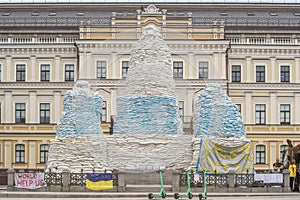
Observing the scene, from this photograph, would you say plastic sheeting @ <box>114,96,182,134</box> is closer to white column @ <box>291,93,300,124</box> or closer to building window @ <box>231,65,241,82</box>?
building window @ <box>231,65,241,82</box>

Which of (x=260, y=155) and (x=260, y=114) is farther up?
(x=260, y=114)

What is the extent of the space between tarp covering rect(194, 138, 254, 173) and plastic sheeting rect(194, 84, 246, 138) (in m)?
0.66

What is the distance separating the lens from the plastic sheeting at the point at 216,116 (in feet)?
123

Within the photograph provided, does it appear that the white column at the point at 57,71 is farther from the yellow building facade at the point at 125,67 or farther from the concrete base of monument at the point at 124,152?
the concrete base of monument at the point at 124,152

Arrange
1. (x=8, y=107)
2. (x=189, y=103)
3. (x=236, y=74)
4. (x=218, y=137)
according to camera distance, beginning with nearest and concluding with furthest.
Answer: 1. (x=218, y=137)
2. (x=189, y=103)
3. (x=8, y=107)
4. (x=236, y=74)

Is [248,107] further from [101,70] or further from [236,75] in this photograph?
[101,70]

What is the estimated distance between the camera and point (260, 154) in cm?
6512

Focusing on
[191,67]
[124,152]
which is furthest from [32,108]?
[124,152]

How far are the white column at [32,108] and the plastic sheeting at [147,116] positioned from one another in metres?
28.4

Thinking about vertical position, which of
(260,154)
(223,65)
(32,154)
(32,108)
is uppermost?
(223,65)

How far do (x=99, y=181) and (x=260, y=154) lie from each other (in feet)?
114

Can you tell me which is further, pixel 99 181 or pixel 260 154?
pixel 260 154

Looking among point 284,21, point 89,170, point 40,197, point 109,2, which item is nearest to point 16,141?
point 109,2

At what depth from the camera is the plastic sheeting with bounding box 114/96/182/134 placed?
38344 millimetres
